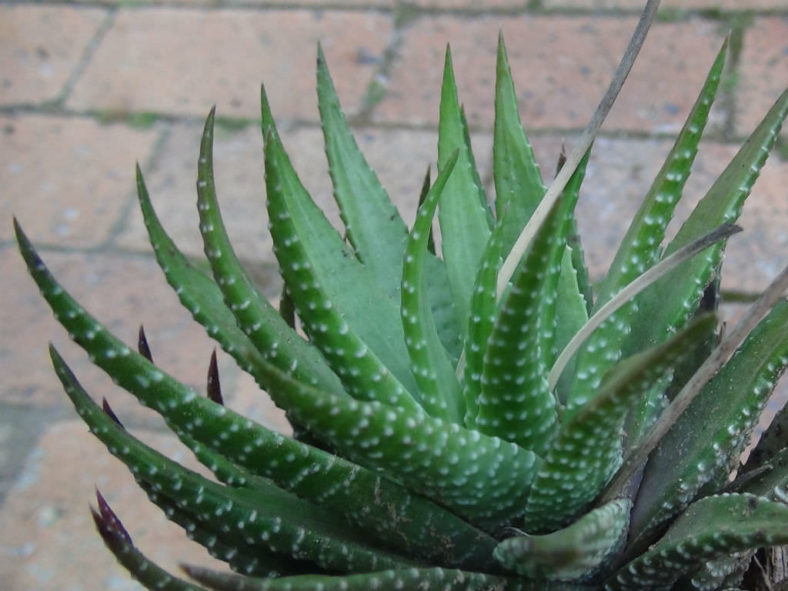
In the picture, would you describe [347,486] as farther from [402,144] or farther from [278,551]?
[402,144]

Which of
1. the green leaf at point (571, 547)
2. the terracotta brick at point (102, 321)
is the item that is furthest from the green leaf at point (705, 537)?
the terracotta brick at point (102, 321)

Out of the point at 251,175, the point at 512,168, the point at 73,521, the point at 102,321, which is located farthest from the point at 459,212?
the point at 251,175

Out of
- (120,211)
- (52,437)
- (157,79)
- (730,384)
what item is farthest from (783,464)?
(157,79)

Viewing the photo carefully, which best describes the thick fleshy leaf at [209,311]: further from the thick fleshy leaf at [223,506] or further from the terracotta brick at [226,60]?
the terracotta brick at [226,60]

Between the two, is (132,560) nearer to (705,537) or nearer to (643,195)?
(705,537)

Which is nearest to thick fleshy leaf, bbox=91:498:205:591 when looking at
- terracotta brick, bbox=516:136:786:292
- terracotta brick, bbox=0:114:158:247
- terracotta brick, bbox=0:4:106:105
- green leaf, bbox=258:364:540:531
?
green leaf, bbox=258:364:540:531

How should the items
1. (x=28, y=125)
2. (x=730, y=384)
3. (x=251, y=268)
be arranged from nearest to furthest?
(x=730, y=384) → (x=251, y=268) → (x=28, y=125)
